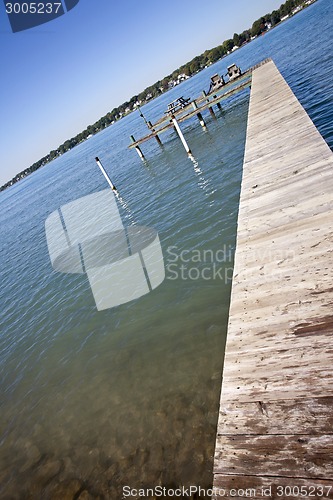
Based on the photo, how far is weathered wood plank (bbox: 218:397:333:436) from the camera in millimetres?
2351

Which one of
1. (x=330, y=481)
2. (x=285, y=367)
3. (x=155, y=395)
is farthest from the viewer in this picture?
(x=155, y=395)

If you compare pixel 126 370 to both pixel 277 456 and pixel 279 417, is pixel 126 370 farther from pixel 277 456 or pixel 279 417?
pixel 277 456

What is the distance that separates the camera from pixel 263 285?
13.6 ft

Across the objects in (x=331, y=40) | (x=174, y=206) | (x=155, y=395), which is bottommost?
(x=155, y=395)

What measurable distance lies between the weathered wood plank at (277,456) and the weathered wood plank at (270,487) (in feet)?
0.11

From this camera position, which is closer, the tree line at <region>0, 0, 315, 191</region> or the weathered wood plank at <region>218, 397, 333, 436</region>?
the weathered wood plank at <region>218, 397, 333, 436</region>

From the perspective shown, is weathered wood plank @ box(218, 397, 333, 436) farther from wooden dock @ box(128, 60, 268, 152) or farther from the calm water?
wooden dock @ box(128, 60, 268, 152)

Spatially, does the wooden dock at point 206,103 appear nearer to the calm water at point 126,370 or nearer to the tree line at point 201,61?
the calm water at point 126,370

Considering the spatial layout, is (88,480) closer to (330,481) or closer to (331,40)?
(330,481)

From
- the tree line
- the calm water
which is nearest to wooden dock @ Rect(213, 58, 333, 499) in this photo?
the calm water

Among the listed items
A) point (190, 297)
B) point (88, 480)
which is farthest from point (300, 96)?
point (88, 480)

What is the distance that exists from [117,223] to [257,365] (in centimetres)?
1317

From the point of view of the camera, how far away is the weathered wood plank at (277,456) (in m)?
2.13

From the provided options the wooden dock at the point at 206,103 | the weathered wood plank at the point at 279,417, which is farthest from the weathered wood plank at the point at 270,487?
the wooden dock at the point at 206,103
